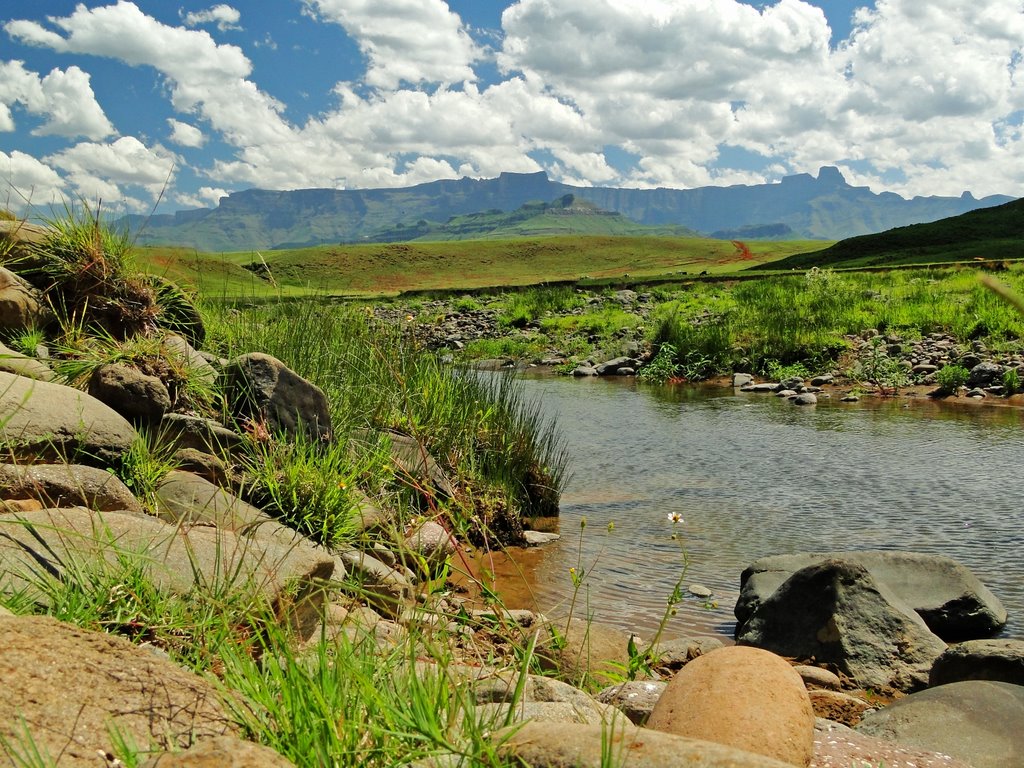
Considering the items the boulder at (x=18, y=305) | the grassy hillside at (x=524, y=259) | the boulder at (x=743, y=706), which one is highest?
the grassy hillside at (x=524, y=259)

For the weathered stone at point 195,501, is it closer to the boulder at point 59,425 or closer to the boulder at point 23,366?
the boulder at point 59,425

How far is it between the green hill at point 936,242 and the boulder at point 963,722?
131 ft

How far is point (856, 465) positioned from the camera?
31.1 feet

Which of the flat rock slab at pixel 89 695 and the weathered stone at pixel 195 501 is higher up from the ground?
the flat rock slab at pixel 89 695

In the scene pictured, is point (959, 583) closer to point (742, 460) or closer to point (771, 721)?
point (771, 721)

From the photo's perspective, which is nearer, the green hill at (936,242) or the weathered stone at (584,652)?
the weathered stone at (584,652)

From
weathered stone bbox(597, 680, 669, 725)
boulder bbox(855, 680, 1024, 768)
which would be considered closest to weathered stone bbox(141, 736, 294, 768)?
weathered stone bbox(597, 680, 669, 725)

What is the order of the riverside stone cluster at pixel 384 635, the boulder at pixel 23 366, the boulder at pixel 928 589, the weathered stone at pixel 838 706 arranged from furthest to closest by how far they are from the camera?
1. the boulder at pixel 928 589
2. the boulder at pixel 23 366
3. the weathered stone at pixel 838 706
4. the riverside stone cluster at pixel 384 635

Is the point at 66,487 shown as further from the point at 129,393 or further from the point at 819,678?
the point at 819,678

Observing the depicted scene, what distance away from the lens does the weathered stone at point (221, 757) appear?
1675 millimetres

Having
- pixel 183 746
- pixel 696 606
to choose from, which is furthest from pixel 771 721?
pixel 696 606

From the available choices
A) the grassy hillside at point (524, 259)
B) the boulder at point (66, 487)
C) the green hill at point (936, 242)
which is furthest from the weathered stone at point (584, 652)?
the grassy hillside at point (524, 259)

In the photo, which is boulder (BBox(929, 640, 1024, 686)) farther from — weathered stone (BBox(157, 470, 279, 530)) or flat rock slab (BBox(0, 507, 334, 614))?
weathered stone (BBox(157, 470, 279, 530))

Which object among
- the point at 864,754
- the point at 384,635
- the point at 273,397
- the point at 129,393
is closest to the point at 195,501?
the point at 129,393
